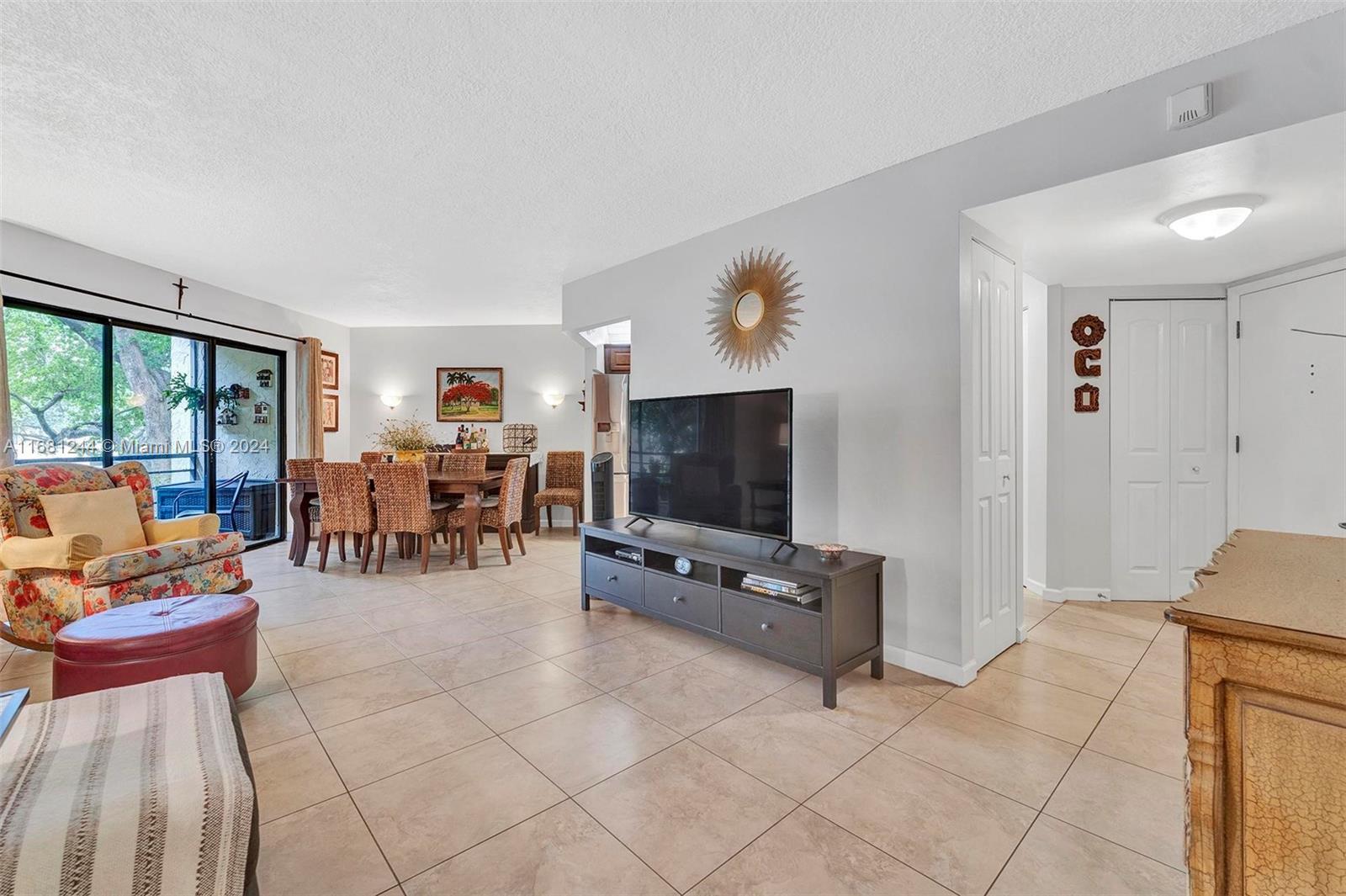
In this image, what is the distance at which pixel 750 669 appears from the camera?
9.30ft

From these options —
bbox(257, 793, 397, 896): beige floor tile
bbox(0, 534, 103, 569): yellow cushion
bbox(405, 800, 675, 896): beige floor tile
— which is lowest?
bbox(405, 800, 675, 896): beige floor tile

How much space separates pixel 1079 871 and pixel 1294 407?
322 centimetres

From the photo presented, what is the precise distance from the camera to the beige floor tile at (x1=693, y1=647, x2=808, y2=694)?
Answer: 2.67 meters

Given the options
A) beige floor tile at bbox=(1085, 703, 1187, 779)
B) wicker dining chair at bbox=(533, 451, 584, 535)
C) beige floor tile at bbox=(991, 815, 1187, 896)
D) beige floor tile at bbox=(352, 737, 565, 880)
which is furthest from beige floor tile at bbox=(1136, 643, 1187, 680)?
wicker dining chair at bbox=(533, 451, 584, 535)

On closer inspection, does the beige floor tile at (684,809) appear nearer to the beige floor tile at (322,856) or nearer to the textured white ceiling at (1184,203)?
the beige floor tile at (322,856)

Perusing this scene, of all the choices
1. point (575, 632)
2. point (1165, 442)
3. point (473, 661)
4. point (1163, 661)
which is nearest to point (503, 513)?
point (575, 632)

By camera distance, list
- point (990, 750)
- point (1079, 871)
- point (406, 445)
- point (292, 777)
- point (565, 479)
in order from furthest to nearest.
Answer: point (565, 479)
point (406, 445)
point (990, 750)
point (292, 777)
point (1079, 871)

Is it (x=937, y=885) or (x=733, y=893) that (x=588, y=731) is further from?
(x=937, y=885)

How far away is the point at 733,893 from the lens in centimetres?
143

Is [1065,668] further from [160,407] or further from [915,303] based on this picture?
[160,407]

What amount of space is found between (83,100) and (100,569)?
214 cm

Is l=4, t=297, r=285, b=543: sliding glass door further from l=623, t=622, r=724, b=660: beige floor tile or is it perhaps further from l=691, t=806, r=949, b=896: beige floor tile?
l=691, t=806, r=949, b=896: beige floor tile

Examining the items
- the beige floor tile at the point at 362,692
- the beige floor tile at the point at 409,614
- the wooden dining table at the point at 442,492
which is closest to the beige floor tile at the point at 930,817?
the beige floor tile at the point at 362,692

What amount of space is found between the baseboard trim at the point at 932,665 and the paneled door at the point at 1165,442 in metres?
2.01
